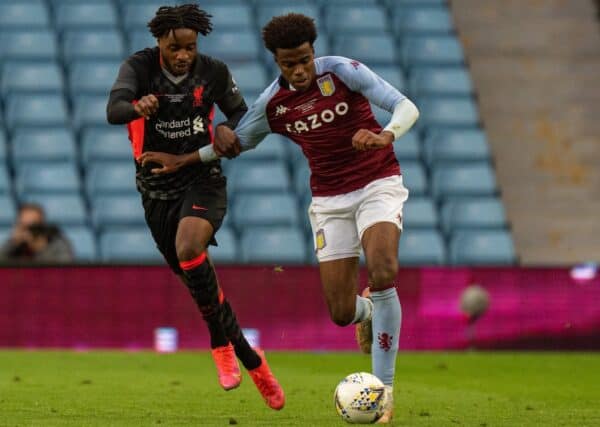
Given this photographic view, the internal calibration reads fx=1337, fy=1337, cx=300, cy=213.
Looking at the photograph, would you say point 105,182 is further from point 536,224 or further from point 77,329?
point 536,224

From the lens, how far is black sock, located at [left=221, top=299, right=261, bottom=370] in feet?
23.7

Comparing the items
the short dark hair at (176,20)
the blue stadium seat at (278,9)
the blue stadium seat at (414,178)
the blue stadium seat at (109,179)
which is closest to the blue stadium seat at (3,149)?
the blue stadium seat at (109,179)

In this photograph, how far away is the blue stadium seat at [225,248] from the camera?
45.3 feet

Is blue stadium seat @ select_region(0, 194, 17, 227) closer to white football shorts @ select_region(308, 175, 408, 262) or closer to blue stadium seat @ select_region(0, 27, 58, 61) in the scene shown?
blue stadium seat @ select_region(0, 27, 58, 61)

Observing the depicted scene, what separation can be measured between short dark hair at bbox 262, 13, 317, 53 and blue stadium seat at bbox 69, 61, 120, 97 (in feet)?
30.9

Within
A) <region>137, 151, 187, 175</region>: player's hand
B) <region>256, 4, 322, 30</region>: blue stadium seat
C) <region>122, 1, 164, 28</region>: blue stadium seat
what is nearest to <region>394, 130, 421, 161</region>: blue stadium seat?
<region>256, 4, 322, 30</region>: blue stadium seat

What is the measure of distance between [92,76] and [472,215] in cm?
489

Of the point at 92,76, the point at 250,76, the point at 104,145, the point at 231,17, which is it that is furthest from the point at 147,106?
the point at 231,17

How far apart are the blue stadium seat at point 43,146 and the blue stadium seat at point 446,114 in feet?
13.5

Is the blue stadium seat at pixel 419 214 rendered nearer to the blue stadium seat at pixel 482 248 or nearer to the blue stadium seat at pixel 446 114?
the blue stadium seat at pixel 482 248

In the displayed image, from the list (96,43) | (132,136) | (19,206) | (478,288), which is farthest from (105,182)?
(132,136)

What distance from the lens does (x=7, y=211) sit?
1415cm

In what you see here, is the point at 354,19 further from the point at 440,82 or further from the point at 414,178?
the point at 414,178

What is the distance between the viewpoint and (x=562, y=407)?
763 centimetres
